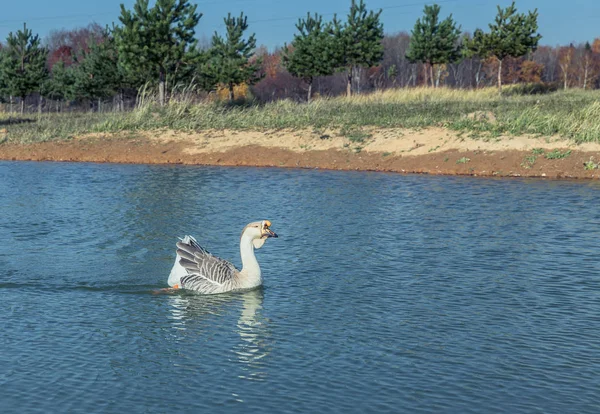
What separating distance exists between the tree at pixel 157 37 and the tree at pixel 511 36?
71.4ft

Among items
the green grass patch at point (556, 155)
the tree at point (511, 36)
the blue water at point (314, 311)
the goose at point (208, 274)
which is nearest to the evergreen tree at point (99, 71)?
the tree at point (511, 36)

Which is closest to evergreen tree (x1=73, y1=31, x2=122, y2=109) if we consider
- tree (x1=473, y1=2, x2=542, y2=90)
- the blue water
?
tree (x1=473, y1=2, x2=542, y2=90)

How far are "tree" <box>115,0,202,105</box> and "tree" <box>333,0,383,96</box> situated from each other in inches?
618

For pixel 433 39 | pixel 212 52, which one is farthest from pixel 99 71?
pixel 433 39

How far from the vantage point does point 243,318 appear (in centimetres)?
1049

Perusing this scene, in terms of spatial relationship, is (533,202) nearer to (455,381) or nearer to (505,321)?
(505,321)

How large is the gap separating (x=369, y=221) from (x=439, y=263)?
4.54 m

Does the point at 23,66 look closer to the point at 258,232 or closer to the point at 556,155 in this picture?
the point at 556,155

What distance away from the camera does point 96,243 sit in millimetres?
15492

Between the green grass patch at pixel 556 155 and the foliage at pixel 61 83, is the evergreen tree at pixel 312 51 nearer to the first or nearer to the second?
the foliage at pixel 61 83

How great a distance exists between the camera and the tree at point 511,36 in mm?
59438

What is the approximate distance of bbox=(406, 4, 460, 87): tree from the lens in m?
64.4

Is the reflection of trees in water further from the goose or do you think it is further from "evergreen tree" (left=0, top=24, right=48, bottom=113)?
"evergreen tree" (left=0, top=24, right=48, bottom=113)

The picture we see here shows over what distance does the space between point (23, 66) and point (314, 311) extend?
61.1 m
